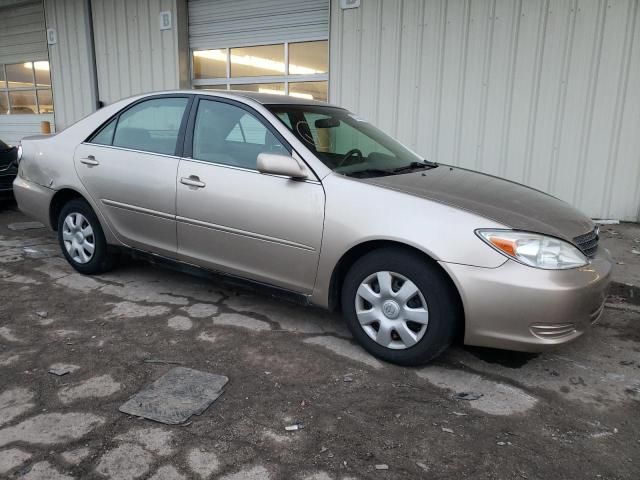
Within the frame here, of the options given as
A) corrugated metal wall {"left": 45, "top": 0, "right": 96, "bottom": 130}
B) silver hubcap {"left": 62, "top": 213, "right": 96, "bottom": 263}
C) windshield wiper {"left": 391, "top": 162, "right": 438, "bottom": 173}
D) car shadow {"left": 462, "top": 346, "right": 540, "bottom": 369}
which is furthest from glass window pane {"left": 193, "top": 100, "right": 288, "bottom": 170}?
corrugated metal wall {"left": 45, "top": 0, "right": 96, "bottom": 130}

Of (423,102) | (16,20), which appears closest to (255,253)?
(423,102)

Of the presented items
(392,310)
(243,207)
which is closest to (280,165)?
(243,207)

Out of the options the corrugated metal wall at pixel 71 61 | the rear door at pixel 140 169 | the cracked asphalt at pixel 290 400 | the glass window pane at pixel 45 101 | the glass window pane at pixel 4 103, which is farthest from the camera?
the glass window pane at pixel 4 103

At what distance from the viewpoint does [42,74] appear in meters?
11.3

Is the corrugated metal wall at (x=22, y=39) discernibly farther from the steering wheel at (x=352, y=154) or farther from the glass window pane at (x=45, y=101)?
the steering wheel at (x=352, y=154)

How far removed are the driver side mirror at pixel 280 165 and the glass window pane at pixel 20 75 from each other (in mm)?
11058

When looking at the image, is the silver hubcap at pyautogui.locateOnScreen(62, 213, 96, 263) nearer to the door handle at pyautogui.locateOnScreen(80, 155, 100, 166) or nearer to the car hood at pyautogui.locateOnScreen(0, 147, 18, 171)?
the door handle at pyautogui.locateOnScreen(80, 155, 100, 166)

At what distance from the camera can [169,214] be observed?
12.1 feet

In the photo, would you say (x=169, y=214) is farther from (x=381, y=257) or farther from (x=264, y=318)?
(x=381, y=257)

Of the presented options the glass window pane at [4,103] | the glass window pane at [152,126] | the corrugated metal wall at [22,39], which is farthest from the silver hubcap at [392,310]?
the glass window pane at [4,103]

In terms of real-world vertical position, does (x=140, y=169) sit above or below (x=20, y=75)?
below

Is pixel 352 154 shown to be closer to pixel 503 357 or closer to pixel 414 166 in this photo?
pixel 414 166

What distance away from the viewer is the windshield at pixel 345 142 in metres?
3.30

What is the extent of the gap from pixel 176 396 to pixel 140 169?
1911mm
